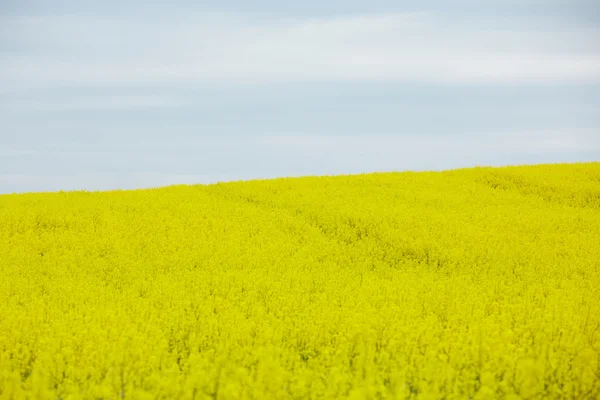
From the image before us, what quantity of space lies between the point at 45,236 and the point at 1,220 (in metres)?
2.68

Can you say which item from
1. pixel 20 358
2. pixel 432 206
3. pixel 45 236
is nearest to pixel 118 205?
pixel 45 236

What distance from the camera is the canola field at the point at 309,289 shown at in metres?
7.30

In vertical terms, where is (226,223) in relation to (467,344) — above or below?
above

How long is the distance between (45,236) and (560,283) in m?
13.0

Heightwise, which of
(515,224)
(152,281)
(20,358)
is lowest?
(20,358)

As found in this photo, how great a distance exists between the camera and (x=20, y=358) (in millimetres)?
8711

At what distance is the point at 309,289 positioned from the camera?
1206cm

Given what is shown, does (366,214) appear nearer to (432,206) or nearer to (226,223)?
(432,206)

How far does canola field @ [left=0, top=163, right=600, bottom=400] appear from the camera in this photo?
7305 mm

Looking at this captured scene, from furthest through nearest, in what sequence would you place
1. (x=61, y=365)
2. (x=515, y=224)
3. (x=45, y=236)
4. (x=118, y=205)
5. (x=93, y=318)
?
(x=118, y=205) → (x=515, y=224) → (x=45, y=236) → (x=93, y=318) → (x=61, y=365)

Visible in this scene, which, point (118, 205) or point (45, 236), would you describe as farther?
point (118, 205)

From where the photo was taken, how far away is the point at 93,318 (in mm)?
9914

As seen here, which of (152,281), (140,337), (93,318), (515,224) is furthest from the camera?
(515,224)

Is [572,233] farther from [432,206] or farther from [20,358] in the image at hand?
[20,358]
